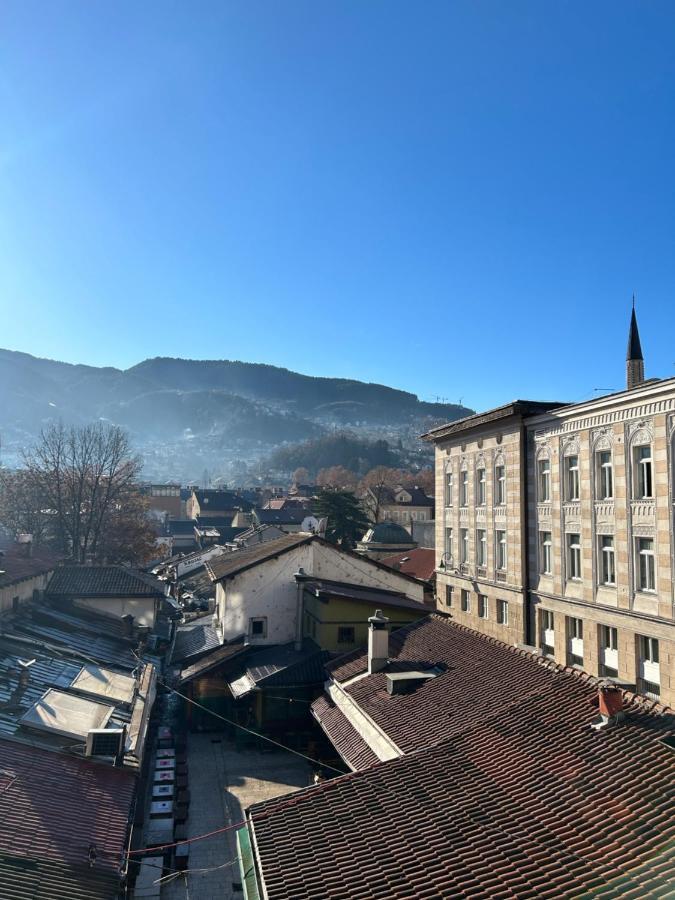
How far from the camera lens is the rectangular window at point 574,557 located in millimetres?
19109

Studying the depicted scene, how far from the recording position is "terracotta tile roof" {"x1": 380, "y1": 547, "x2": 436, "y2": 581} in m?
47.7

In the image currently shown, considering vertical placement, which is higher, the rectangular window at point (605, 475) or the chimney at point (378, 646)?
the rectangular window at point (605, 475)

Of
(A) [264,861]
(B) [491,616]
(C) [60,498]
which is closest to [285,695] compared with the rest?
(B) [491,616]

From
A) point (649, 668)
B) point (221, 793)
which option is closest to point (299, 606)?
point (221, 793)

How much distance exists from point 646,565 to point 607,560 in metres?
1.65

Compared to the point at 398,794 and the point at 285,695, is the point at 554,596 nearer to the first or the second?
the point at 398,794

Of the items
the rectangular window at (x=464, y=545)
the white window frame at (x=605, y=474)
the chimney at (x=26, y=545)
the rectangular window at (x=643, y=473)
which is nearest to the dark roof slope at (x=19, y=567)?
the chimney at (x=26, y=545)

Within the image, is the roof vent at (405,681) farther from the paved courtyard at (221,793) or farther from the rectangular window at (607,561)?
the rectangular window at (607,561)

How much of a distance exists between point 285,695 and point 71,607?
35.0ft

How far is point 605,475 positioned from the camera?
58.6 feet

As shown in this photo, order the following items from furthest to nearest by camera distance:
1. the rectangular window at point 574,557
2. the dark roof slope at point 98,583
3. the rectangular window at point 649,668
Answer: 1. the dark roof slope at point 98,583
2. the rectangular window at point 574,557
3. the rectangular window at point 649,668

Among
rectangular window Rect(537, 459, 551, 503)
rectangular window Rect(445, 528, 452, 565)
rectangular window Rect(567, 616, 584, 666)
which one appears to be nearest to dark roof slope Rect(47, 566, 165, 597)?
rectangular window Rect(445, 528, 452, 565)

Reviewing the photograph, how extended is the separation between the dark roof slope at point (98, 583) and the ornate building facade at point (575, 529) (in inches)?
566

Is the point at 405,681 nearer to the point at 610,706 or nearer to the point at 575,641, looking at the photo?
the point at 575,641
